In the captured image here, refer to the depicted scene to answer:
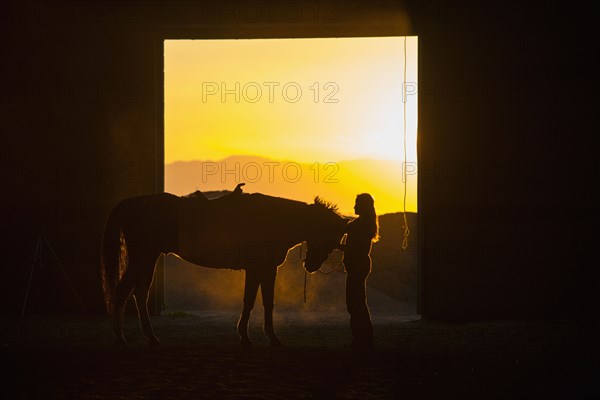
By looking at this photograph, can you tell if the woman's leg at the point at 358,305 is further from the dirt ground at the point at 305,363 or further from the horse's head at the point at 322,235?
the horse's head at the point at 322,235

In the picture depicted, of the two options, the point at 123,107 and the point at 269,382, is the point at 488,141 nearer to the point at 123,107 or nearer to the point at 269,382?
the point at 123,107

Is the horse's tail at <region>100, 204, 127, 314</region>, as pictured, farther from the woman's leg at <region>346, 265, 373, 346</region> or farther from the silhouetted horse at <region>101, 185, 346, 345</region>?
the woman's leg at <region>346, 265, 373, 346</region>

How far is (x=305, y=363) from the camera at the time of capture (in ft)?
23.3

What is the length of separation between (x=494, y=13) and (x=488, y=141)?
1.70m

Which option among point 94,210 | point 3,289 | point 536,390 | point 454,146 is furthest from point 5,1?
point 536,390

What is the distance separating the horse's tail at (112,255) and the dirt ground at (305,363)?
0.61m

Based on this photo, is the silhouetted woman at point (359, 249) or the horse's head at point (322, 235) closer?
the silhouetted woman at point (359, 249)

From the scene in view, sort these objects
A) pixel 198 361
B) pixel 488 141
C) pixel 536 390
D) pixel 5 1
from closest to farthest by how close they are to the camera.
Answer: pixel 536 390 < pixel 198 361 < pixel 488 141 < pixel 5 1

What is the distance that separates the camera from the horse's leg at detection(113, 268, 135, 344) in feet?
28.1

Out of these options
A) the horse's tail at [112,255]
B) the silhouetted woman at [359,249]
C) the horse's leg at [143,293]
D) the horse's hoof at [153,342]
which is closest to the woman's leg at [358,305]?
the silhouetted woman at [359,249]

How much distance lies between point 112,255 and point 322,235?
2.22 metres

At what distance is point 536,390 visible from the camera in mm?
6121

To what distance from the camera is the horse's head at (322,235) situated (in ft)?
28.0

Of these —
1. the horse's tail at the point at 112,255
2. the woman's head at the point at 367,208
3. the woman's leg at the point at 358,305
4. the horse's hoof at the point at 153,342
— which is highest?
the woman's head at the point at 367,208
